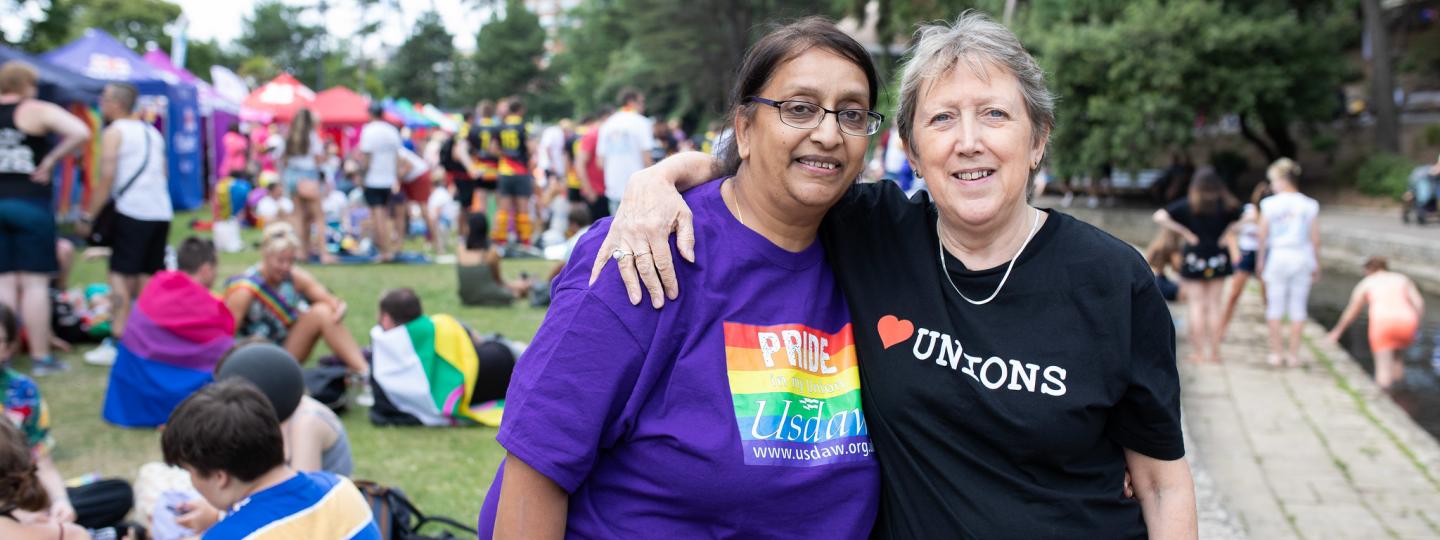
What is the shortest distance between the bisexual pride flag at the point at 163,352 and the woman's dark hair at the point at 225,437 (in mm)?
3122

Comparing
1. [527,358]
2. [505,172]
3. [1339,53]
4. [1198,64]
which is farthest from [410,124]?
[527,358]

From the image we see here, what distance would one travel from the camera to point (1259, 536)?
5.20 meters

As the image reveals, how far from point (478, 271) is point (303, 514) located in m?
6.78

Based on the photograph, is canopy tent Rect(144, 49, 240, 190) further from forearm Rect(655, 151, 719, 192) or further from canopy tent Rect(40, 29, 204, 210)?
forearm Rect(655, 151, 719, 192)

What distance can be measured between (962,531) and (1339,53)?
29181 mm

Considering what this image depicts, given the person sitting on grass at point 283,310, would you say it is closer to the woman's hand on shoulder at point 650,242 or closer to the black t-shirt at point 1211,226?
the woman's hand on shoulder at point 650,242

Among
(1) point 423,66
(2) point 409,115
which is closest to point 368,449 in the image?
(2) point 409,115

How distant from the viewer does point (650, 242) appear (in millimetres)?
1978

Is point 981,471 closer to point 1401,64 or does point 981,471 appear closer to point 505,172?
point 505,172

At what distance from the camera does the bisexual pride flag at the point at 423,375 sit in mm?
5969

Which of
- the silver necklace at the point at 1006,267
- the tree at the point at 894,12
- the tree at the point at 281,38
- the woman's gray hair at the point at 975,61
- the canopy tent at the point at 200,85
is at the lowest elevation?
the silver necklace at the point at 1006,267

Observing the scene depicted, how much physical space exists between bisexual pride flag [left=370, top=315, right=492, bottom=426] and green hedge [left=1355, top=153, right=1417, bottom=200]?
76.4 ft

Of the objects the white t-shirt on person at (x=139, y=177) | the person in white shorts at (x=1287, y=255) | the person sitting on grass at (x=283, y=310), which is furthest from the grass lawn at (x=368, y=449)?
the person in white shorts at (x=1287, y=255)

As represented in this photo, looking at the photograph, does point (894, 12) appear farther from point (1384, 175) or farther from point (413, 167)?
point (413, 167)
